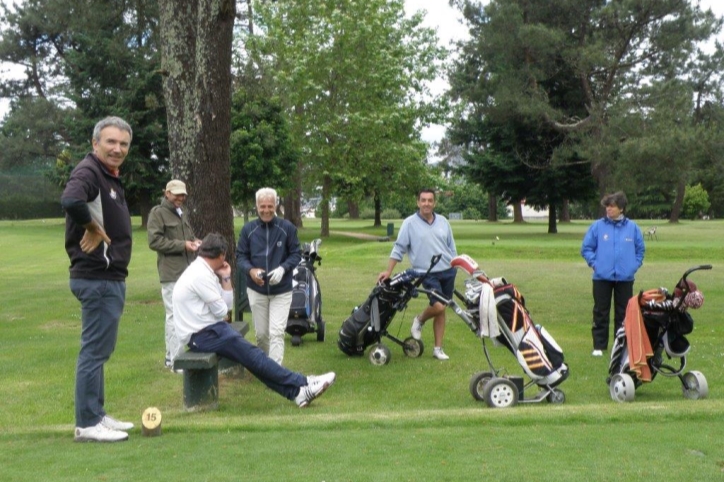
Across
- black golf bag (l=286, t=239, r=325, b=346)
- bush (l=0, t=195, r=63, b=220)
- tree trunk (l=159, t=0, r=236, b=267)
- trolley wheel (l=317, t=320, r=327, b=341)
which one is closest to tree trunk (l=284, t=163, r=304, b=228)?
bush (l=0, t=195, r=63, b=220)

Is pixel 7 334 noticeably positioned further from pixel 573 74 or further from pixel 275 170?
pixel 573 74

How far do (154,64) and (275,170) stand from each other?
12.7m

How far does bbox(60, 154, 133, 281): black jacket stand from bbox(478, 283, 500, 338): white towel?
10.0 ft

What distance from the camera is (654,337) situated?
774 cm

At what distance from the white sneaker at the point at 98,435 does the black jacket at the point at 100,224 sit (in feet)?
3.47

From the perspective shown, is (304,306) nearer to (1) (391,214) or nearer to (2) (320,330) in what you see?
(2) (320,330)

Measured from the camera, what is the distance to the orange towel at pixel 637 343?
24.9 ft

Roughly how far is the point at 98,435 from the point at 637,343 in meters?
4.75

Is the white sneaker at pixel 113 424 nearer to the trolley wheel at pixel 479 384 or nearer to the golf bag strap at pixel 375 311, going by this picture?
the trolley wheel at pixel 479 384

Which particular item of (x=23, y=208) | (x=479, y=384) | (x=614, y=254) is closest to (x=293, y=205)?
(x=23, y=208)

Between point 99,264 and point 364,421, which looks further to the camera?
point 364,421

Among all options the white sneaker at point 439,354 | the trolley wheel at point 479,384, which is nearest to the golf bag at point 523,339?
the trolley wheel at point 479,384

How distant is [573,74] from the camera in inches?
1714

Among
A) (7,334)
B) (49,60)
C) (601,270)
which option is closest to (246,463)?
(601,270)
